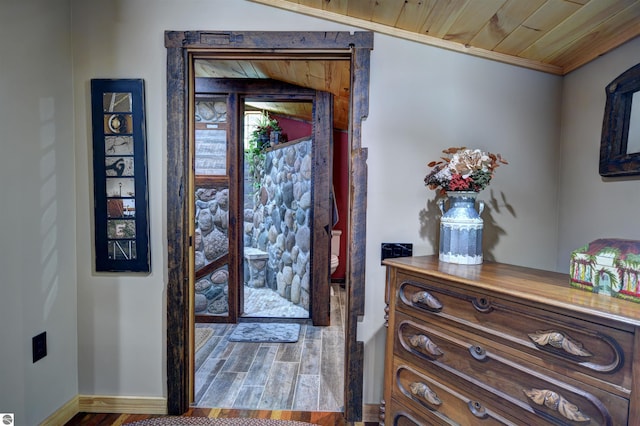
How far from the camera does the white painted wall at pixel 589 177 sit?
1.33 m

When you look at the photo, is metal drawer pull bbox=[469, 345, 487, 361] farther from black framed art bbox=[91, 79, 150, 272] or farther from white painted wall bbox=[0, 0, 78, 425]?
white painted wall bbox=[0, 0, 78, 425]

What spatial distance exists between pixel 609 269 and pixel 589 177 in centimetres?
77

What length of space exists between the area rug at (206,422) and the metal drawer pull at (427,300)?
3.49 ft

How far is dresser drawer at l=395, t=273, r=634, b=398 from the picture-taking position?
2.74 feet

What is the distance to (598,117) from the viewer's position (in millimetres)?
1478

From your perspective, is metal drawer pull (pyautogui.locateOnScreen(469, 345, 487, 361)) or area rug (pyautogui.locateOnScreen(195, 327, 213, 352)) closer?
metal drawer pull (pyautogui.locateOnScreen(469, 345, 487, 361))

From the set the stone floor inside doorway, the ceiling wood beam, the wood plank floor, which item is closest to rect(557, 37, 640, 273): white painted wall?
the ceiling wood beam

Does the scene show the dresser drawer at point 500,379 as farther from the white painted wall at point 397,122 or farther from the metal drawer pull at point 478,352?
the white painted wall at point 397,122

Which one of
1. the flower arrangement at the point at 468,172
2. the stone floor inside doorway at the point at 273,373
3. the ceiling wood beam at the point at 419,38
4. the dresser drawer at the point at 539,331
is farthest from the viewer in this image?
the stone floor inside doorway at the point at 273,373

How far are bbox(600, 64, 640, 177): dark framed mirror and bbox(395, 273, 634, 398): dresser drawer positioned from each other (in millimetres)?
828

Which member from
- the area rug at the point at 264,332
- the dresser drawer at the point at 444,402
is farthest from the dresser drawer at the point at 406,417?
the area rug at the point at 264,332

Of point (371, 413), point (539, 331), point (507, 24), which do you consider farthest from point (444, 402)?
point (507, 24)

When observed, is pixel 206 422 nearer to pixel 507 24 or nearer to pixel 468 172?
pixel 468 172

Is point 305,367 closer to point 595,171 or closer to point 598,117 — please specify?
point 595,171
